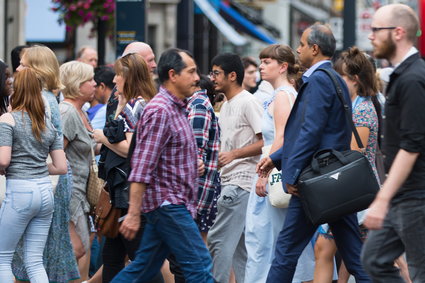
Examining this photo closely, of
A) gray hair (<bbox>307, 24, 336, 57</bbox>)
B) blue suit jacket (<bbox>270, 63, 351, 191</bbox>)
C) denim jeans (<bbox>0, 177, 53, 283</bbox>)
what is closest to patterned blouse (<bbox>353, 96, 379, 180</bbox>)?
gray hair (<bbox>307, 24, 336, 57</bbox>)

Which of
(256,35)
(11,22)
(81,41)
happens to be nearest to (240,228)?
(11,22)

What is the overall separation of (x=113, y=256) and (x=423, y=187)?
275 centimetres

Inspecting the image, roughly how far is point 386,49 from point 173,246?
5.59 ft

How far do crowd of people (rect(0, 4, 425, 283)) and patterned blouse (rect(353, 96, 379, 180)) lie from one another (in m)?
0.01

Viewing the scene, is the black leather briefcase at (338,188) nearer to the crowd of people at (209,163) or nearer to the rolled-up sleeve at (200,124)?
the crowd of people at (209,163)

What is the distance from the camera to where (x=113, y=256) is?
7.41 meters

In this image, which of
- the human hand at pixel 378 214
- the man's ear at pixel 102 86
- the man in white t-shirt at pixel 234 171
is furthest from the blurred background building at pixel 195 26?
the human hand at pixel 378 214

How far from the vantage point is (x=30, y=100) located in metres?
6.78

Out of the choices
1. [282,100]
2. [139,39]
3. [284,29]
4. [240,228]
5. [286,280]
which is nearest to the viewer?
[286,280]

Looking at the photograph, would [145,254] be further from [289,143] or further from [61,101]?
[61,101]

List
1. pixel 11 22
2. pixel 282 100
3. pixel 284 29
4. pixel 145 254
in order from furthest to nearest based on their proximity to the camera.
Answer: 1. pixel 284 29
2. pixel 11 22
3. pixel 282 100
4. pixel 145 254

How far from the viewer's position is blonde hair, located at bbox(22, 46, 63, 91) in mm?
7512

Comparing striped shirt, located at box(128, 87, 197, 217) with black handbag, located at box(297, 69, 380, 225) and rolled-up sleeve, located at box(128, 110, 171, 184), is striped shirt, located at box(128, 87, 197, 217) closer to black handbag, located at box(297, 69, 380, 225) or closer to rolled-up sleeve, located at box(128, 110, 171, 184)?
rolled-up sleeve, located at box(128, 110, 171, 184)

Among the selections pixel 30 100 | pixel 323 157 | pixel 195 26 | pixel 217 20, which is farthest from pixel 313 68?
pixel 195 26
